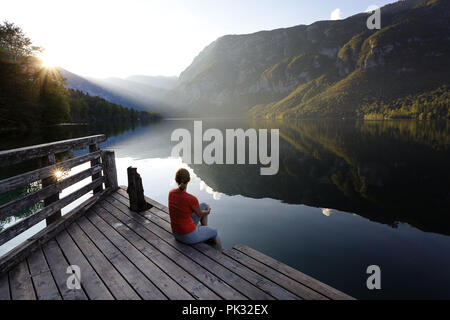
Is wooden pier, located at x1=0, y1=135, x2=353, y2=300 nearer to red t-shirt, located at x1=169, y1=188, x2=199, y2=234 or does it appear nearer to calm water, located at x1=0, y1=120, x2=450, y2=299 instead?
red t-shirt, located at x1=169, y1=188, x2=199, y2=234

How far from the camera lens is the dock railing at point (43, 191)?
14.8 ft

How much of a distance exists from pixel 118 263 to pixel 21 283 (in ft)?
4.98

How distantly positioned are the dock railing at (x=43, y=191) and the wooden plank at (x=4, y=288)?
0.15 meters

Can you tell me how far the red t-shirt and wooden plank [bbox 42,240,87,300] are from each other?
1956 millimetres

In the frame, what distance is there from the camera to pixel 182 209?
4.78 metres

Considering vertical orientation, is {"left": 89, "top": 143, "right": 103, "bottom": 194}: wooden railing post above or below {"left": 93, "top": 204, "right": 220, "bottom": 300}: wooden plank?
above

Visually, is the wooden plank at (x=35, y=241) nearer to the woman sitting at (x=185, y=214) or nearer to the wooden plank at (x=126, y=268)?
the wooden plank at (x=126, y=268)

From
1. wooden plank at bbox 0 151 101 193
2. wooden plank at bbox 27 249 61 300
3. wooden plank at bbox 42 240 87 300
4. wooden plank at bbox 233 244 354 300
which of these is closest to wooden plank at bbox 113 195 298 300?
wooden plank at bbox 233 244 354 300

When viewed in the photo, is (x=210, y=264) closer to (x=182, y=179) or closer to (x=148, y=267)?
(x=148, y=267)

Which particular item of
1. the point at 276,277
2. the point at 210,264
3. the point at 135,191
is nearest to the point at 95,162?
the point at 135,191

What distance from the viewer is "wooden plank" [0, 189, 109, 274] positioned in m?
4.35

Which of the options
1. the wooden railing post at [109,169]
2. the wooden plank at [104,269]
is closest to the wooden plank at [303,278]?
the wooden plank at [104,269]

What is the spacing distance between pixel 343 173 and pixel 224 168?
32.4ft

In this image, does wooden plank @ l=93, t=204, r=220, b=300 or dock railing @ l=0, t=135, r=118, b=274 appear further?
dock railing @ l=0, t=135, r=118, b=274
